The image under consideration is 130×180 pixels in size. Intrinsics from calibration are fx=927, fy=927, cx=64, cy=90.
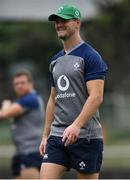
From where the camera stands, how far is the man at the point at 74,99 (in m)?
8.22

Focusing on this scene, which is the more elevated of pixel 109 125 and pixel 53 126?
pixel 53 126

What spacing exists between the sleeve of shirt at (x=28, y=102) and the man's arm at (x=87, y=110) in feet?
11.8

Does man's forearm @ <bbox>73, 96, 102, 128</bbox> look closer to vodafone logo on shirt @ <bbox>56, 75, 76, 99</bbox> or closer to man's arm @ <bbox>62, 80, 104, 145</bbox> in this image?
man's arm @ <bbox>62, 80, 104, 145</bbox>

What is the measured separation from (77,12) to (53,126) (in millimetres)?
1070

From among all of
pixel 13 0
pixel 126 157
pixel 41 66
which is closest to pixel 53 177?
pixel 126 157

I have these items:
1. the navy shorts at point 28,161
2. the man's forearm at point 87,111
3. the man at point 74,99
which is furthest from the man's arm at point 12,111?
the man's forearm at point 87,111

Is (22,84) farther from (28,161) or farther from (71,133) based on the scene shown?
(71,133)

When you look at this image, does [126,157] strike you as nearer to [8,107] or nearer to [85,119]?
[8,107]

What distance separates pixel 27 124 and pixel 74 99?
3501mm

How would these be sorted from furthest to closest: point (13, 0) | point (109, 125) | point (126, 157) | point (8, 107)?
point (109, 125), point (13, 0), point (126, 157), point (8, 107)

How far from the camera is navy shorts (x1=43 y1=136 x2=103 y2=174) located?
8320 mm

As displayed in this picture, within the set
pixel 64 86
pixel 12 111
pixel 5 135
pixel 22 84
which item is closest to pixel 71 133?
pixel 64 86

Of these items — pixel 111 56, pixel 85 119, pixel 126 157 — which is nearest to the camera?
pixel 85 119

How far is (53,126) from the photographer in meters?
8.51
